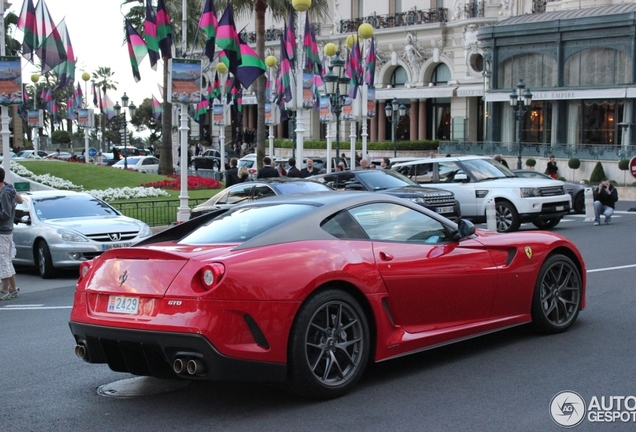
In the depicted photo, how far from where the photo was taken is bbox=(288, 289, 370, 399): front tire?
5.98 metres

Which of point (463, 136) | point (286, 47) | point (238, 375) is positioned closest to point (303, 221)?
point (238, 375)

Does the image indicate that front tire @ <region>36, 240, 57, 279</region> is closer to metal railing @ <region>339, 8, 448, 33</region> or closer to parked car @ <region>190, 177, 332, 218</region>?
parked car @ <region>190, 177, 332, 218</region>

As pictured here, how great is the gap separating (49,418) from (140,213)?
16222mm

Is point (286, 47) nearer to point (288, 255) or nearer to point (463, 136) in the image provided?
point (288, 255)

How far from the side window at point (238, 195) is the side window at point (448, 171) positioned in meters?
5.74

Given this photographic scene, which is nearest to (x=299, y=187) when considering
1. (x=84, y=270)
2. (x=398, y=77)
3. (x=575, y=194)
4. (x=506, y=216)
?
(x=506, y=216)

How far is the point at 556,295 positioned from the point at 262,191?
969cm

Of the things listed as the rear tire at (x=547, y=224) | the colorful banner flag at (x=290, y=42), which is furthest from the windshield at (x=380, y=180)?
the colorful banner flag at (x=290, y=42)

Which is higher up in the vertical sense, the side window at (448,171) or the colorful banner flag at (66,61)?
the colorful banner flag at (66,61)

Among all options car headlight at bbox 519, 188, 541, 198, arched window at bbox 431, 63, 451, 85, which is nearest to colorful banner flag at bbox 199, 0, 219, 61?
car headlight at bbox 519, 188, 541, 198

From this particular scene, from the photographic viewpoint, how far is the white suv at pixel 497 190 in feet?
65.6

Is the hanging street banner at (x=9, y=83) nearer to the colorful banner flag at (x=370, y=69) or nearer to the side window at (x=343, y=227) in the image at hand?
the side window at (x=343, y=227)

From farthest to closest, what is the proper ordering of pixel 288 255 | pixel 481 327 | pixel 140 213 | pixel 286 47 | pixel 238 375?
pixel 286 47 < pixel 140 213 < pixel 481 327 < pixel 288 255 < pixel 238 375

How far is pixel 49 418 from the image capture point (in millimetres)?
6047
